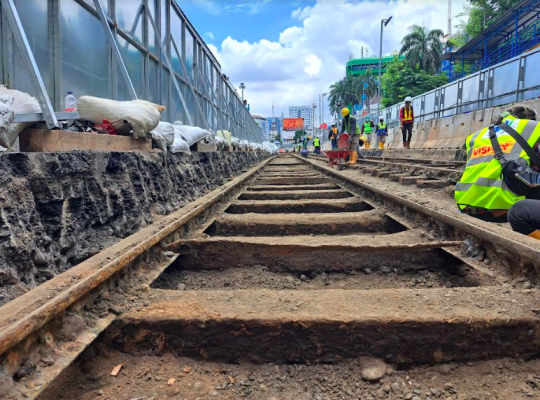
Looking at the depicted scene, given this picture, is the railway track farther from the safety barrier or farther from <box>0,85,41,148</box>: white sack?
the safety barrier

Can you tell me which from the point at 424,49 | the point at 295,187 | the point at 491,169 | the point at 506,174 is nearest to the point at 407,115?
the point at 295,187

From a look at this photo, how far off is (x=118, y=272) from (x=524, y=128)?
287 cm

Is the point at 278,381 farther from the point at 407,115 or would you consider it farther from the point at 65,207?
the point at 407,115

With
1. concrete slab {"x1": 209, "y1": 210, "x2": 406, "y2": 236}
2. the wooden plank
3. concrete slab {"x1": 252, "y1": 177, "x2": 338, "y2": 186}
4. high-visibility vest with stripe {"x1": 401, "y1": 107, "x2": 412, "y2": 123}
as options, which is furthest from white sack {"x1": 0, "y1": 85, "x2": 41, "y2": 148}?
high-visibility vest with stripe {"x1": 401, "y1": 107, "x2": 412, "y2": 123}

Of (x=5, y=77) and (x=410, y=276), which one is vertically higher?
(x=5, y=77)

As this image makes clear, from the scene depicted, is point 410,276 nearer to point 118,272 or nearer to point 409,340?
point 409,340

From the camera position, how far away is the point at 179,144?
609 cm

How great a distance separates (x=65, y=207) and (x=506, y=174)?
3.09 meters

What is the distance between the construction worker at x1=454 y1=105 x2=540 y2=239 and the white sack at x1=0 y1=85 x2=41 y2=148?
11.0 ft

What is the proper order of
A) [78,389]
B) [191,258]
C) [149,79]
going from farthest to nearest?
[149,79] < [191,258] < [78,389]

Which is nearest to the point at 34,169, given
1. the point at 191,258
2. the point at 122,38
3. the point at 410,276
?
the point at 191,258

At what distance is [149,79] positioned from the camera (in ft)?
26.8

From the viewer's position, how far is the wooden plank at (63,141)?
9.66 feet

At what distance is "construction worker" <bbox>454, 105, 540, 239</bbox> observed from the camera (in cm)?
279
